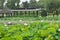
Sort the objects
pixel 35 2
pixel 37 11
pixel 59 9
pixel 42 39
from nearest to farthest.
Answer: pixel 42 39
pixel 59 9
pixel 37 11
pixel 35 2

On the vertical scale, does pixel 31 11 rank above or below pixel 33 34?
below

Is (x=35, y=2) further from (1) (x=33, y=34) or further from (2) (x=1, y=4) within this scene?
(1) (x=33, y=34)

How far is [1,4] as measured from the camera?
201 ft

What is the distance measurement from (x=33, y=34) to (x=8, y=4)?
5856cm

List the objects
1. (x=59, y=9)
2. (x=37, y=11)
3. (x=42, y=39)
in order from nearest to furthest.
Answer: (x=42, y=39), (x=59, y=9), (x=37, y=11)

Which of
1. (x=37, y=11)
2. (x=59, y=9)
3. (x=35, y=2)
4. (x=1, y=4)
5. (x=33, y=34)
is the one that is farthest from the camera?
(x=35, y=2)

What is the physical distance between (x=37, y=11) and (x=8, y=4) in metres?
9.43

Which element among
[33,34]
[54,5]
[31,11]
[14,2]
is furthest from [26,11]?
[33,34]

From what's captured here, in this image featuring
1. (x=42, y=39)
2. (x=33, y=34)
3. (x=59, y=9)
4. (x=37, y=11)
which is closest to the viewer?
(x=42, y=39)

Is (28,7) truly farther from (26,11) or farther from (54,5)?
(54,5)

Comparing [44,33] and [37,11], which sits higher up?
[44,33]

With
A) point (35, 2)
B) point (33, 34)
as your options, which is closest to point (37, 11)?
point (35, 2)

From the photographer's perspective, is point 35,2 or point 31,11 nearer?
point 31,11

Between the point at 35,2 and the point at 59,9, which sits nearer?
the point at 59,9
